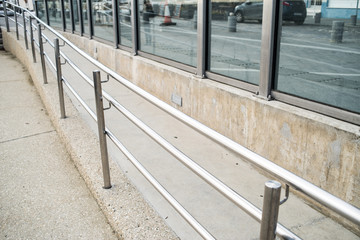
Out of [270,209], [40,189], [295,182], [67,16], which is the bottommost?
[40,189]

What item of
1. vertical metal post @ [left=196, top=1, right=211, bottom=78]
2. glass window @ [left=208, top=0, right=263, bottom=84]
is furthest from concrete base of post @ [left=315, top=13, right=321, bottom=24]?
vertical metal post @ [left=196, top=1, right=211, bottom=78]

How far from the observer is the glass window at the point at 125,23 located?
6562mm

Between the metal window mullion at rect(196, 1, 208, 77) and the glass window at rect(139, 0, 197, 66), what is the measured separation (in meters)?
0.21

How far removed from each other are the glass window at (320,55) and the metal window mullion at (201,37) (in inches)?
48.8

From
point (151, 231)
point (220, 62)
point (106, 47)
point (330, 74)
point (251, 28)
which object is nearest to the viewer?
point (151, 231)

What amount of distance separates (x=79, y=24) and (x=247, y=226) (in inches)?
315

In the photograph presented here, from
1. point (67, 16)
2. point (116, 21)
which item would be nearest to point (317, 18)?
point (116, 21)

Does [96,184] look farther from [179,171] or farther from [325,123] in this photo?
[325,123]

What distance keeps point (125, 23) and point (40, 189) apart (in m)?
4.14

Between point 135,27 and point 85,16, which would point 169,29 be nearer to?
point 135,27

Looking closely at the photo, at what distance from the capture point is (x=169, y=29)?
557 centimetres

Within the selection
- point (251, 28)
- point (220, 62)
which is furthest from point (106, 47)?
point (251, 28)

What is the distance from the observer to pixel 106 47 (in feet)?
24.6

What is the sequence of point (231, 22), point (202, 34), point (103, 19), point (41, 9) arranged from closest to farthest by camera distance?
point (231, 22) → point (202, 34) → point (103, 19) → point (41, 9)
